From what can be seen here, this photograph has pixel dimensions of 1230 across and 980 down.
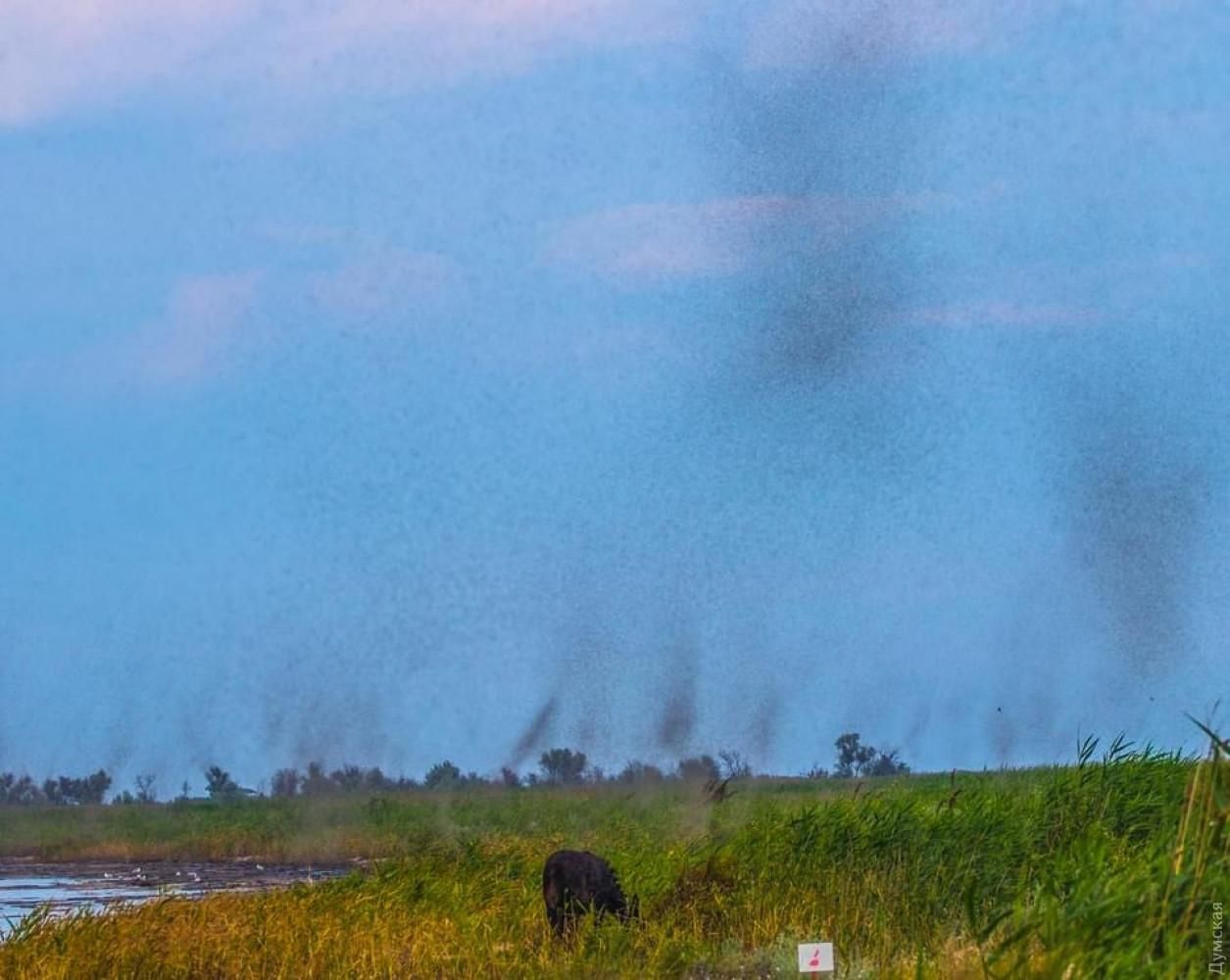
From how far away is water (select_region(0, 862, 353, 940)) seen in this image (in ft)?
112

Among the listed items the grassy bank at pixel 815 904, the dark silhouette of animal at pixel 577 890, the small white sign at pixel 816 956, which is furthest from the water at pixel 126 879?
the small white sign at pixel 816 956

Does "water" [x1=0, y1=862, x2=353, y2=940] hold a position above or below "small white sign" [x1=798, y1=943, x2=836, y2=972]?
above

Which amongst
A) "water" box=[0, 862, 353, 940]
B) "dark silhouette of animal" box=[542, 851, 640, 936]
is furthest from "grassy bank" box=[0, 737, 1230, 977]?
"water" box=[0, 862, 353, 940]

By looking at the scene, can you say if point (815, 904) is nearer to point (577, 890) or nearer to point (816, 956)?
point (577, 890)

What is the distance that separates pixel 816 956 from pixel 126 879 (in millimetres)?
28291

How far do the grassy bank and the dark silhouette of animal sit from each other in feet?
1.26

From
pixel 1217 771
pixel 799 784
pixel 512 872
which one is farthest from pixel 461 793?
pixel 1217 771

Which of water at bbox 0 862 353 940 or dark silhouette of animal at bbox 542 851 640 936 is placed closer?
dark silhouette of animal at bbox 542 851 640 936

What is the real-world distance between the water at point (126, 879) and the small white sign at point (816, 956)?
1945cm

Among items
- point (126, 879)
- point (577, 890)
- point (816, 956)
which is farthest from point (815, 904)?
point (126, 879)

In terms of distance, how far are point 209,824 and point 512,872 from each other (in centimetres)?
2579

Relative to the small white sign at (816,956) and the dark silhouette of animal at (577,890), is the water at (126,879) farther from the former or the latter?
the small white sign at (816,956)

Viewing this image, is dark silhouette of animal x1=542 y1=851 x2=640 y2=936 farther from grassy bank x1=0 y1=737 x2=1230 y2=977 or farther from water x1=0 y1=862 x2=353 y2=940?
water x1=0 y1=862 x2=353 y2=940

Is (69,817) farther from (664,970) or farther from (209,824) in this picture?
(664,970)
